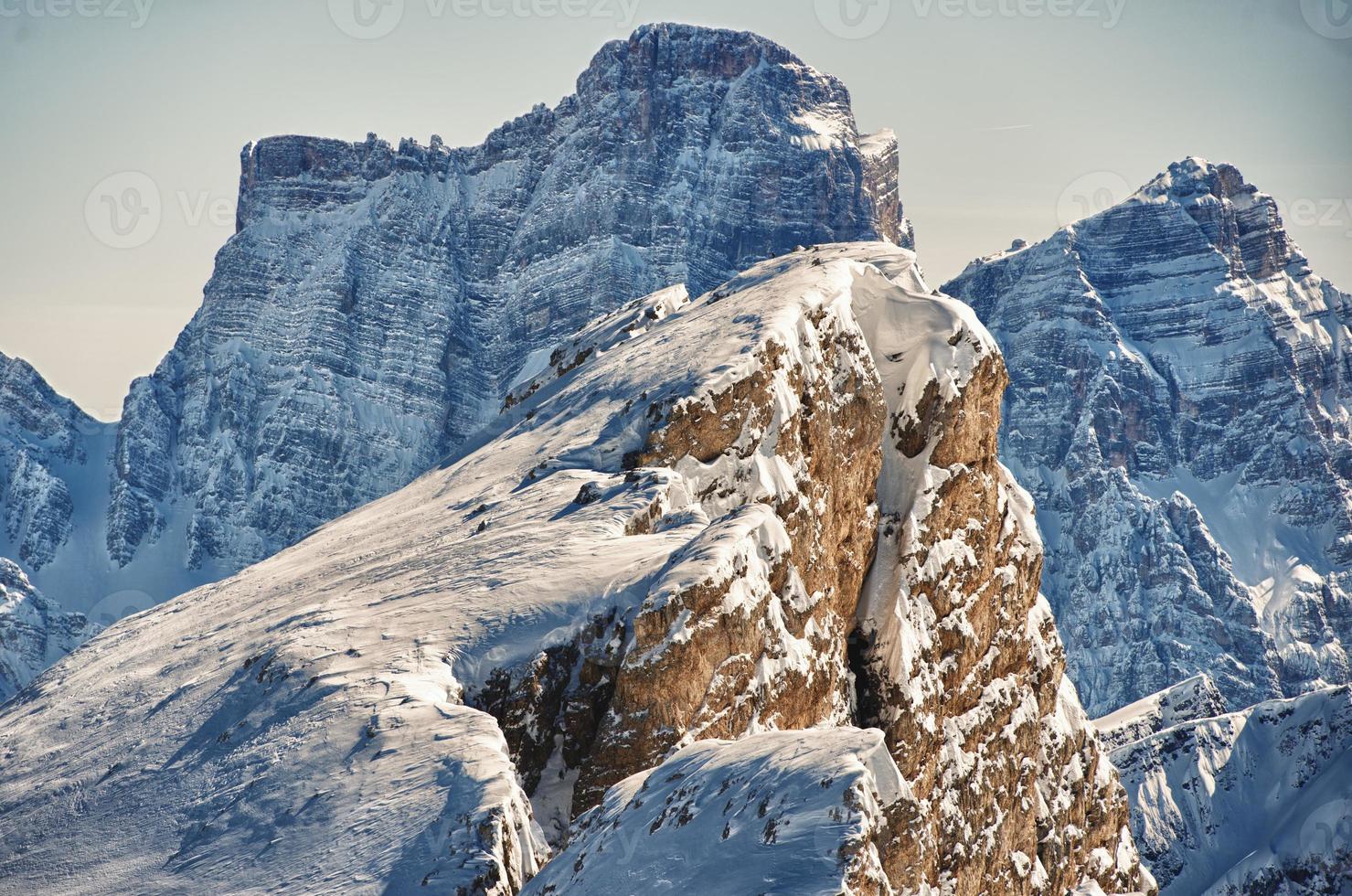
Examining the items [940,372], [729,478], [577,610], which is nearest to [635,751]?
[577,610]

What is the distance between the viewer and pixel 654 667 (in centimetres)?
4631

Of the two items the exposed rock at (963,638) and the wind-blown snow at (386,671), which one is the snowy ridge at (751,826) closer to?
the wind-blown snow at (386,671)

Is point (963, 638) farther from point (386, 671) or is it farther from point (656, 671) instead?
point (386, 671)

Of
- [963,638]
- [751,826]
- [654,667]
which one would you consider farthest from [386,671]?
[963,638]

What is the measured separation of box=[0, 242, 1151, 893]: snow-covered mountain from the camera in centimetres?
3869

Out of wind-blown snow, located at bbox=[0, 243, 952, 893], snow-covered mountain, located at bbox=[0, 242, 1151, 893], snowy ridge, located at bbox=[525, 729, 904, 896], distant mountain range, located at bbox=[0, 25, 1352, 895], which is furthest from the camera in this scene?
wind-blown snow, located at bbox=[0, 243, 952, 893]

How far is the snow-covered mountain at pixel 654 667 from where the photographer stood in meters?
38.7

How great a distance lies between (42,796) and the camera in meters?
51.5

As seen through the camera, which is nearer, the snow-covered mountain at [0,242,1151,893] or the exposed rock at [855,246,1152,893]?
the snow-covered mountain at [0,242,1151,893]

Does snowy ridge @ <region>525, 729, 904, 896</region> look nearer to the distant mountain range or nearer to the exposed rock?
the distant mountain range

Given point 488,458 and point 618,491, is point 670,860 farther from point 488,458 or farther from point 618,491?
point 488,458

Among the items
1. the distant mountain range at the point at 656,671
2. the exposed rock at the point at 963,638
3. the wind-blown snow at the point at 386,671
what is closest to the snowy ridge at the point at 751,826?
the distant mountain range at the point at 656,671

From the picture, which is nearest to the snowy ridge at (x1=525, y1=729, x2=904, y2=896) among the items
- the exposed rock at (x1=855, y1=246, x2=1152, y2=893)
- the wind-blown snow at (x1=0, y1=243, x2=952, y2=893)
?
the wind-blown snow at (x1=0, y1=243, x2=952, y2=893)

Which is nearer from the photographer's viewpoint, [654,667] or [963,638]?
[654,667]
